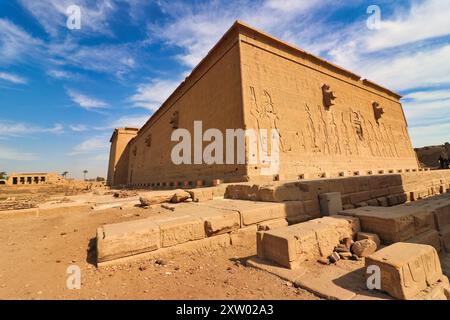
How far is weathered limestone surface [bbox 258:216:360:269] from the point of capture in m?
2.43

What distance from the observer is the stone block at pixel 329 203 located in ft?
14.7

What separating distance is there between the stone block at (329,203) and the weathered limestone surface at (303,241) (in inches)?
53.9

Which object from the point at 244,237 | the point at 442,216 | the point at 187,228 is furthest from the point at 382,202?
the point at 187,228

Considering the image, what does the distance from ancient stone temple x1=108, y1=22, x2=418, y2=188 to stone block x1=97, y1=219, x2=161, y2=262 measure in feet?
15.6

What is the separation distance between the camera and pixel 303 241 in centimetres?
253

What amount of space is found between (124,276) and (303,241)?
2020mm

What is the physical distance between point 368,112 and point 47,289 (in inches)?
679

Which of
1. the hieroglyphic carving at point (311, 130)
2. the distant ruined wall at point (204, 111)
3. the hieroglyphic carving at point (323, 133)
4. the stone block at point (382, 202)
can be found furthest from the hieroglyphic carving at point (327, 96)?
the stone block at point (382, 202)

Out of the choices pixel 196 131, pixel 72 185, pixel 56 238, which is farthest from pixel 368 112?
pixel 72 185

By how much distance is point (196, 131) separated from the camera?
11508 mm

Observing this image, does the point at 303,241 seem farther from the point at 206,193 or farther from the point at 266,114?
the point at 266,114

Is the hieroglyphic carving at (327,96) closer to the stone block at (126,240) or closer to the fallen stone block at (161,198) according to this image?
the fallen stone block at (161,198)

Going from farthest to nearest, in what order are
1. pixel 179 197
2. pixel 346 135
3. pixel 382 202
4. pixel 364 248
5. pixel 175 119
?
pixel 175 119 → pixel 346 135 → pixel 382 202 → pixel 179 197 → pixel 364 248
